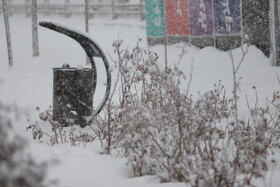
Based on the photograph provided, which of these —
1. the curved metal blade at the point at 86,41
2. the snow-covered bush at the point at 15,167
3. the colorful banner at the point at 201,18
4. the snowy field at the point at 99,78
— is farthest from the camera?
the colorful banner at the point at 201,18

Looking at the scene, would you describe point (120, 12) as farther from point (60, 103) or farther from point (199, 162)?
point (199, 162)

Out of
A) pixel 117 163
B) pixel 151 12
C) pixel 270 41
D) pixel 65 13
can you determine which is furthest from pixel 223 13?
pixel 65 13

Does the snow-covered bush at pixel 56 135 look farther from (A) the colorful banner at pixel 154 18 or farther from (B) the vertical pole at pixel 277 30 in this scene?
(A) the colorful banner at pixel 154 18

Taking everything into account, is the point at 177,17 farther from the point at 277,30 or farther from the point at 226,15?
the point at 277,30

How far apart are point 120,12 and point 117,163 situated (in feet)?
73.9

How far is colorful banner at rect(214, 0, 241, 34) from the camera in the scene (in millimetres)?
13555

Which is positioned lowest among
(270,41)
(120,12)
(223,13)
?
(270,41)

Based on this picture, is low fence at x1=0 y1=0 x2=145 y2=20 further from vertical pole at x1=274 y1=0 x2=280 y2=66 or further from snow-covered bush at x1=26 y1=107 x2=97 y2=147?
snow-covered bush at x1=26 y1=107 x2=97 y2=147

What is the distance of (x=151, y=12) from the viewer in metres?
16.7

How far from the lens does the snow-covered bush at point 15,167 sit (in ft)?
5.99

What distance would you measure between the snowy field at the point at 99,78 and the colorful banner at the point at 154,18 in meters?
0.66

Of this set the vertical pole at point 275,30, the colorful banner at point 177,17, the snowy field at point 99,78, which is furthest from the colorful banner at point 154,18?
the vertical pole at point 275,30

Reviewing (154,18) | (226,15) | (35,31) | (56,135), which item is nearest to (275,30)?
(226,15)

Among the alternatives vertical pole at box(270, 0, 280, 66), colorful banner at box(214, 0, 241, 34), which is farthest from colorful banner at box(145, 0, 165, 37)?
vertical pole at box(270, 0, 280, 66)
